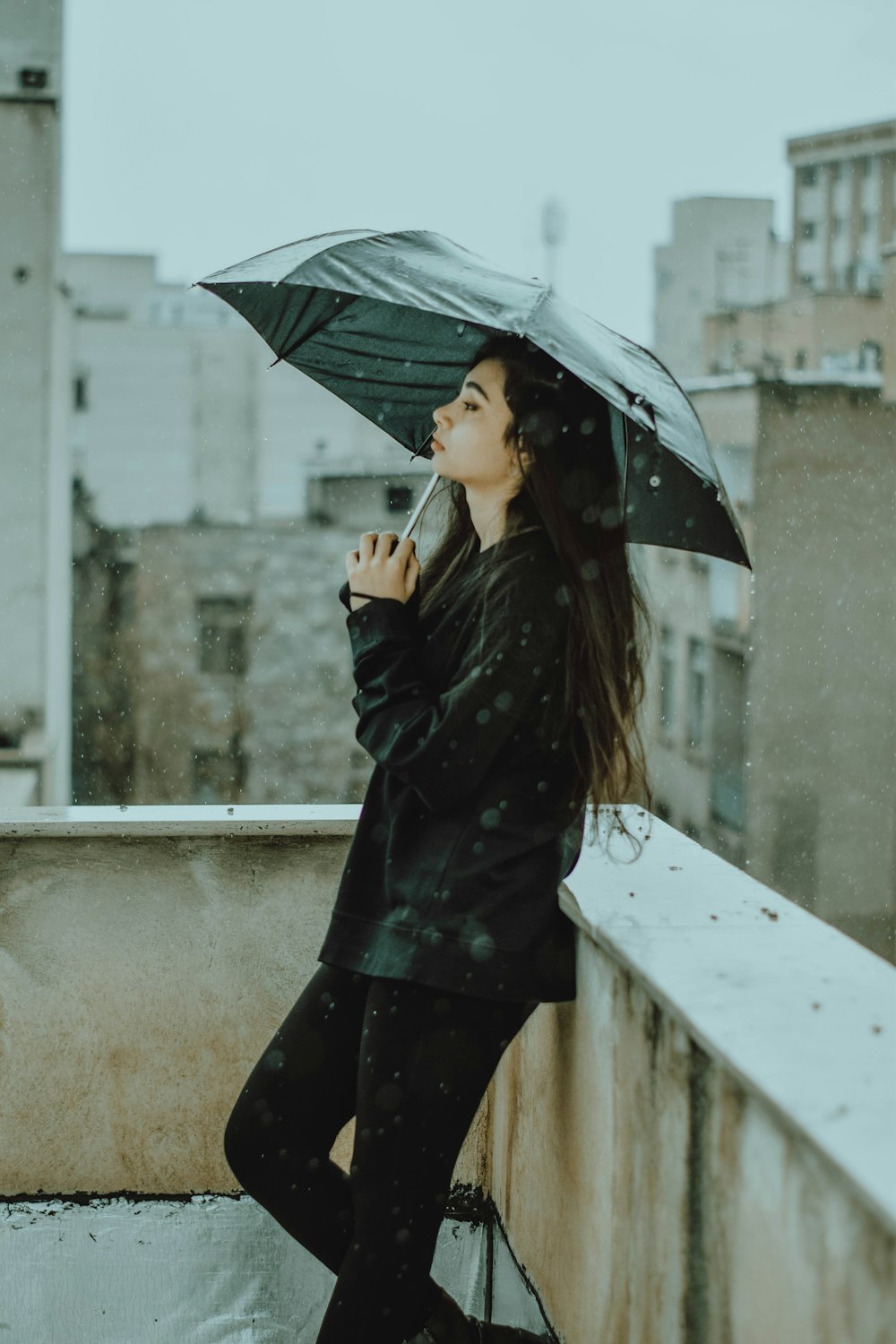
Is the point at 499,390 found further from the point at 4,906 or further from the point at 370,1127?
the point at 4,906

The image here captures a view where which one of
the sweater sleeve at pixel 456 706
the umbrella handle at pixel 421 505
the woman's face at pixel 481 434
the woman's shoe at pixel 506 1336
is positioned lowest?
the woman's shoe at pixel 506 1336

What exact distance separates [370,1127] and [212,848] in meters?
0.99

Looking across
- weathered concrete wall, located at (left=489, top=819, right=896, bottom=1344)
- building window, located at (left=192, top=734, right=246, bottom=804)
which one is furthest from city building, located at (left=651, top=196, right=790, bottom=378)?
weathered concrete wall, located at (left=489, top=819, right=896, bottom=1344)

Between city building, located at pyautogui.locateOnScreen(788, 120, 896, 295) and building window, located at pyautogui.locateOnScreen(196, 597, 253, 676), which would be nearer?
building window, located at pyautogui.locateOnScreen(196, 597, 253, 676)

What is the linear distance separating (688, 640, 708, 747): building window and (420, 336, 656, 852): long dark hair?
22.3 meters

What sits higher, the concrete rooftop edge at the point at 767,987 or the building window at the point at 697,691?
the concrete rooftop edge at the point at 767,987

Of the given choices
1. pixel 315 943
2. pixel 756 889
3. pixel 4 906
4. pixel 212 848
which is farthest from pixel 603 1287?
pixel 4 906

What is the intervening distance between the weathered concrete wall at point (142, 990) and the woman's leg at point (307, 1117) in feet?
2.42

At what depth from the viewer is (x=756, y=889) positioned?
1.99 meters

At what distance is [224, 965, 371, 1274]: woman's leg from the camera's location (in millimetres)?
1851

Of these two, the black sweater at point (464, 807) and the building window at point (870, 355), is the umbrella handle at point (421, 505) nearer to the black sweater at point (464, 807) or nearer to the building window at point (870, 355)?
the black sweater at point (464, 807)

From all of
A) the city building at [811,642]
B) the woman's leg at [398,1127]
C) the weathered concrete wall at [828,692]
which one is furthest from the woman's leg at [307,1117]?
the weathered concrete wall at [828,692]

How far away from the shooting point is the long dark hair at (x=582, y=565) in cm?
177

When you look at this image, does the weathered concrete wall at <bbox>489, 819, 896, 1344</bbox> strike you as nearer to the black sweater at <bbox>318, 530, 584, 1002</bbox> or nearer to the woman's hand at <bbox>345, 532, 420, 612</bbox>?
the black sweater at <bbox>318, 530, 584, 1002</bbox>
